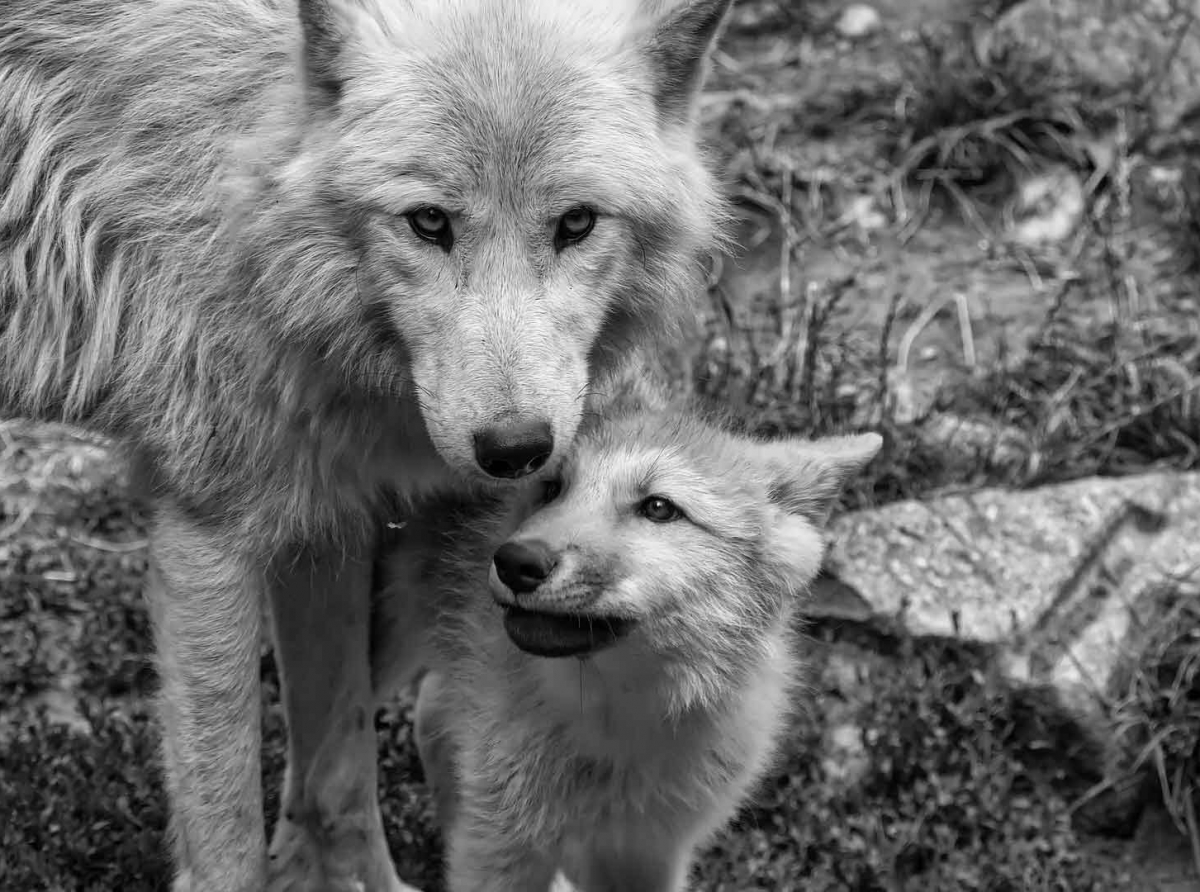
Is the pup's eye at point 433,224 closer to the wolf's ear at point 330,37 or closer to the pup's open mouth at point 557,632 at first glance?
the wolf's ear at point 330,37

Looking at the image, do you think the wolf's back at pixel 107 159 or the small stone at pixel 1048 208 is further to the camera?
the small stone at pixel 1048 208

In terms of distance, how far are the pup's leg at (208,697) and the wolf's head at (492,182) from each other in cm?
76

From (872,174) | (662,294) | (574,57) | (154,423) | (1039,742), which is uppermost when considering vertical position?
(574,57)

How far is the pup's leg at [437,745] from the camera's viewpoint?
189 inches

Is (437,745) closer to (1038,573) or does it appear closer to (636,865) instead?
(636,865)

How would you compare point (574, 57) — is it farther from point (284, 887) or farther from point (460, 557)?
point (284, 887)

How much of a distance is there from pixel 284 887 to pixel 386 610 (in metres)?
0.92

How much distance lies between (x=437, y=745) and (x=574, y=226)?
1.97 metres

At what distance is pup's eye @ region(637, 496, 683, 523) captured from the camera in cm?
404

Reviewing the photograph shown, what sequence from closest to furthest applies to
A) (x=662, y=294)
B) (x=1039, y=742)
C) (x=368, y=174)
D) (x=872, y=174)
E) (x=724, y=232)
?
(x=368, y=174)
(x=662, y=294)
(x=724, y=232)
(x=1039, y=742)
(x=872, y=174)

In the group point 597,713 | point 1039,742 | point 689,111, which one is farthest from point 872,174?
point 597,713

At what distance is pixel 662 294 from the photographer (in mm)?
4055

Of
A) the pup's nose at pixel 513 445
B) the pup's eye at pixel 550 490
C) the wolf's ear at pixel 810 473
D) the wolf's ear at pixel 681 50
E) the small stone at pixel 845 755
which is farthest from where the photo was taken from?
the small stone at pixel 845 755

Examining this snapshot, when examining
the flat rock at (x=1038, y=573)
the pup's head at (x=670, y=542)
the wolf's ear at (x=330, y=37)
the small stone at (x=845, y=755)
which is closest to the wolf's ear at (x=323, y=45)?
the wolf's ear at (x=330, y=37)
